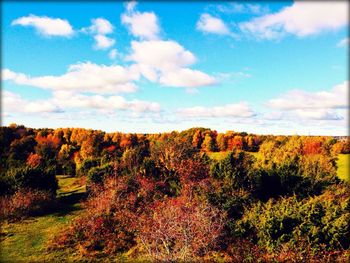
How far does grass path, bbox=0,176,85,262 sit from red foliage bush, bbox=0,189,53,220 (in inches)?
41.2

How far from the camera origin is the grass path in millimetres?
18625

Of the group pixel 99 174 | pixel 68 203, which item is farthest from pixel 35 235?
pixel 99 174

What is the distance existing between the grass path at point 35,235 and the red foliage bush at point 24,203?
3.43ft

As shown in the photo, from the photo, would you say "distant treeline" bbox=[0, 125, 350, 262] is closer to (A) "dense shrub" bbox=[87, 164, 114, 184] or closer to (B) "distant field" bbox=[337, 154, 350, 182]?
(A) "dense shrub" bbox=[87, 164, 114, 184]

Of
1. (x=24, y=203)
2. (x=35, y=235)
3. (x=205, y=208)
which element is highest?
(x=205, y=208)

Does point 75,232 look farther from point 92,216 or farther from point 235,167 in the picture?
point 235,167

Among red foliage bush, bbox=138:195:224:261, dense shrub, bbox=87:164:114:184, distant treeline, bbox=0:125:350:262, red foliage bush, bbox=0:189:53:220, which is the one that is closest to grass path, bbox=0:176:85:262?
red foliage bush, bbox=0:189:53:220

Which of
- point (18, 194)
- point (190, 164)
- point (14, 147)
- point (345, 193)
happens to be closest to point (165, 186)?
point (190, 164)

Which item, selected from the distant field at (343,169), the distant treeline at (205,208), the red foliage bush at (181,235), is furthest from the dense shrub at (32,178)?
the distant field at (343,169)

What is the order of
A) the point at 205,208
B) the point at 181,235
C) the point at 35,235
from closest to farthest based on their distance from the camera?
the point at 181,235 → the point at 205,208 → the point at 35,235

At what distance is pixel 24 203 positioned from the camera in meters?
27.9

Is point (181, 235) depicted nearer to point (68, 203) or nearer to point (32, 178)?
point (68, 203)

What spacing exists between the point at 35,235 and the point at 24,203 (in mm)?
6252

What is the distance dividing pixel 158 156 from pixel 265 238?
23114mm
